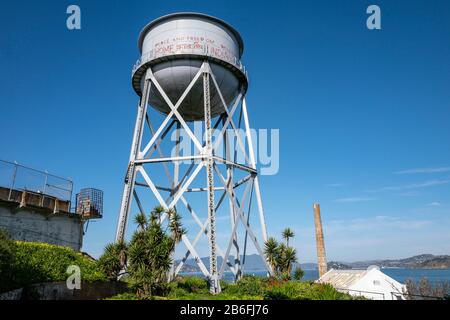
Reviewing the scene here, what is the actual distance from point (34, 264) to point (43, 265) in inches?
20.0

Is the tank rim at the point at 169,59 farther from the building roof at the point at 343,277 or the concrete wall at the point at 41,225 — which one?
the building roof at the point at 343,277

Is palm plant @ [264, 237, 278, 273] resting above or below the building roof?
above

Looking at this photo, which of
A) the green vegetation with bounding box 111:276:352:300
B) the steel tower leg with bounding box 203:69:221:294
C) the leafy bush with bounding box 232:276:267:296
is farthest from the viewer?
the leafy bush with bounding box 232:276:267:296

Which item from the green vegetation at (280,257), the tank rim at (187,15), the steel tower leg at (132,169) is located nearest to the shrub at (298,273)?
the green vegetation at (280,257)

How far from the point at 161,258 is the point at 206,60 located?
41.5ft

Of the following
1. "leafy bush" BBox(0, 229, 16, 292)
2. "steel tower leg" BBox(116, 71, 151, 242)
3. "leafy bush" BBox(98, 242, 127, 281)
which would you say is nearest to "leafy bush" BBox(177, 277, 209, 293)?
"leafy bush" BBox(98, 242, 127, 281)

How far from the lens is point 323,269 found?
4409 centimetres

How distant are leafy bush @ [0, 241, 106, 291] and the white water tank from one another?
12.1 metres

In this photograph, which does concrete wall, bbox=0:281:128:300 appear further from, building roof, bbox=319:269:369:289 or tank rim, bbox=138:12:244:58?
building roof, bbox=319:269:369:289

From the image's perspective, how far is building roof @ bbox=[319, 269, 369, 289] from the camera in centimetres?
3700

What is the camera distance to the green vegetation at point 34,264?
1289 cm
